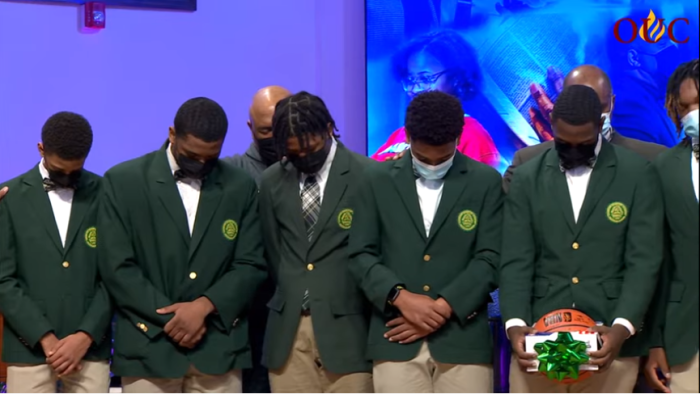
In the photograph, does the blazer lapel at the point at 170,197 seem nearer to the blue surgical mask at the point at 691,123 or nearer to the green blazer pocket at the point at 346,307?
the green blazer pocket at the point at 346,307

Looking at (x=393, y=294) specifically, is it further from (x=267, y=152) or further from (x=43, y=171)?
(x=43, y=171)

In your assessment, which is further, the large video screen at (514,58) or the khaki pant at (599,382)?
the large video screen at (514,58)

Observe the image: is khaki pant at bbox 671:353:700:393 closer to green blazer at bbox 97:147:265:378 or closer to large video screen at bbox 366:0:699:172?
green blazer at bbox 97:147:265:378

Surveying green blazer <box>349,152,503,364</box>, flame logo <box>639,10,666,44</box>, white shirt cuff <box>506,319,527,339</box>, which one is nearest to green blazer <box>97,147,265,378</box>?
green blazer <box>349,152,503,364</box>

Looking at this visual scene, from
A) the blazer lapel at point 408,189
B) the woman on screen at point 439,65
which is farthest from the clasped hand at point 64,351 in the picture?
the woman on screen at point 439,65

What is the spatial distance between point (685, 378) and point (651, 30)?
3177 mm

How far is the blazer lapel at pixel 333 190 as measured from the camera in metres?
4.76

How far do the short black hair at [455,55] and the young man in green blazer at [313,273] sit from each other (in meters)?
2.34

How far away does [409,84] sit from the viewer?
23.1 feet

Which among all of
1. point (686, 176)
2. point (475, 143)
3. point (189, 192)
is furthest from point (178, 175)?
point (475, 143)

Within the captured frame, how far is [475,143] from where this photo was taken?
691 cm

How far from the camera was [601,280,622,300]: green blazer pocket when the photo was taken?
172 inches

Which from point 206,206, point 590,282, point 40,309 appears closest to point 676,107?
point 590,282

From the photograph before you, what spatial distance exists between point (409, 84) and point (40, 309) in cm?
319
